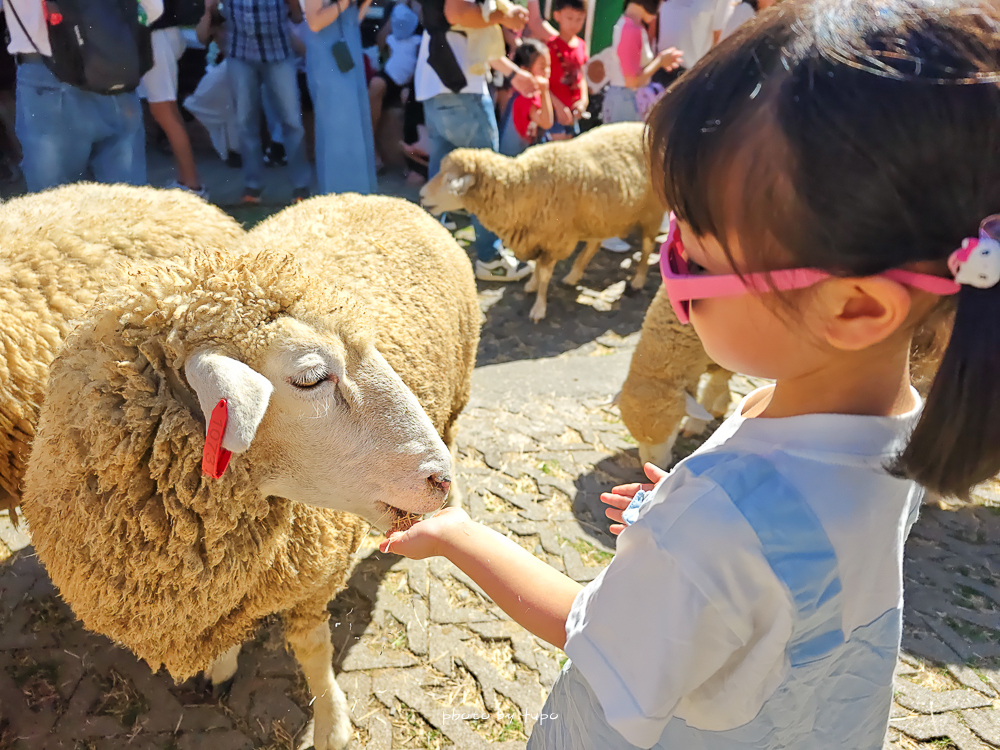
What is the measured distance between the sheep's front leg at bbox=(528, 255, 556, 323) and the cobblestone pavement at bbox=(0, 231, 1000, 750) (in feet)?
7.09

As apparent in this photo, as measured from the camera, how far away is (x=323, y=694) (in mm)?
2275

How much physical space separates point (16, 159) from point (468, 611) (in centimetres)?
827

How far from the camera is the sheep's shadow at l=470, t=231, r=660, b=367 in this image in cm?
524

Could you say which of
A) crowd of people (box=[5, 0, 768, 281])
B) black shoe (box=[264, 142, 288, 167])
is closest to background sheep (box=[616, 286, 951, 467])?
crowd of people (box=[5, 0, 768, 281])

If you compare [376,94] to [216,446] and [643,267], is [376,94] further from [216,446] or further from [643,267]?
[216,446]

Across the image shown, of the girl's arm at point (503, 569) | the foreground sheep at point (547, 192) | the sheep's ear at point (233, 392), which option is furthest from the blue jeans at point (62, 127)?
the girl's arm at point (503, 569)

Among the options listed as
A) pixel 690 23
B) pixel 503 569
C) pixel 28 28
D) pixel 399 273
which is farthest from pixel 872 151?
pixel 690 23

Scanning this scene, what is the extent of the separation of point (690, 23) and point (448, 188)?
3.25 metres

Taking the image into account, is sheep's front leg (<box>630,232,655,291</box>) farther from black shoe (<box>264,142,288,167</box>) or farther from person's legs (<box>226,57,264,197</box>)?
black shoe (<box>264,142,288,167</box>)

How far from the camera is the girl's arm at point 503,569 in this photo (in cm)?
98

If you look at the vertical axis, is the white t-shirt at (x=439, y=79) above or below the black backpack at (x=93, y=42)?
below

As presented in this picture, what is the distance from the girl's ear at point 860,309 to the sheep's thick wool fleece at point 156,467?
1.24 m

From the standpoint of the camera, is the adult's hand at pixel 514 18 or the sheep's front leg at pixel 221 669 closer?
the sheep's front leg at pixel 221 669

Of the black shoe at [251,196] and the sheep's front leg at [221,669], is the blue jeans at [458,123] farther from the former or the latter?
the sheep's front leg at [221,669]
